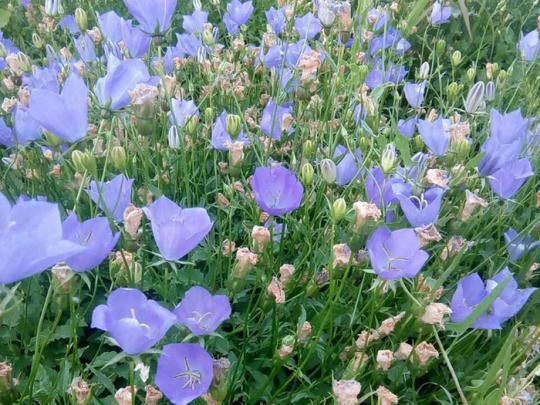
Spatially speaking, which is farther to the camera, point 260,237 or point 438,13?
point 438,13

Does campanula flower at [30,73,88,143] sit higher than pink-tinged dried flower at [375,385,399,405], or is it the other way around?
campanula flower at [30,73,88,143]

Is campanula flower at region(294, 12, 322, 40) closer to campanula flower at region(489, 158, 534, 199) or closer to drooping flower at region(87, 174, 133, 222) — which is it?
campanula flower at region(489, 158, 534, 199)

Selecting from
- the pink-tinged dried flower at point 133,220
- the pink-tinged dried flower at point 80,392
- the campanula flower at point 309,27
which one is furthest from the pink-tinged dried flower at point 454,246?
the campanula flower at point 309,27

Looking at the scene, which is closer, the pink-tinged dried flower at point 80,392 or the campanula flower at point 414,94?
the pink-tinged dried flower at point 80,392

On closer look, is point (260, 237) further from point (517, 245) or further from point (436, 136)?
point (517, 245)

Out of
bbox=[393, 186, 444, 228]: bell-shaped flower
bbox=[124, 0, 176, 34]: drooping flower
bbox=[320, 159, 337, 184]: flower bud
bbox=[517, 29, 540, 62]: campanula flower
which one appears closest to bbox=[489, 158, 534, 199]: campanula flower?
bbox=[393, 186, 444, 228]: bell-shaped flower

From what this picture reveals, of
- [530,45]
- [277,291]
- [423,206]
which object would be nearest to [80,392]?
[277,291]

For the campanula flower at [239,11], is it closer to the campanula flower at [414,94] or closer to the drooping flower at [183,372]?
the campanula flower at [414,94]
